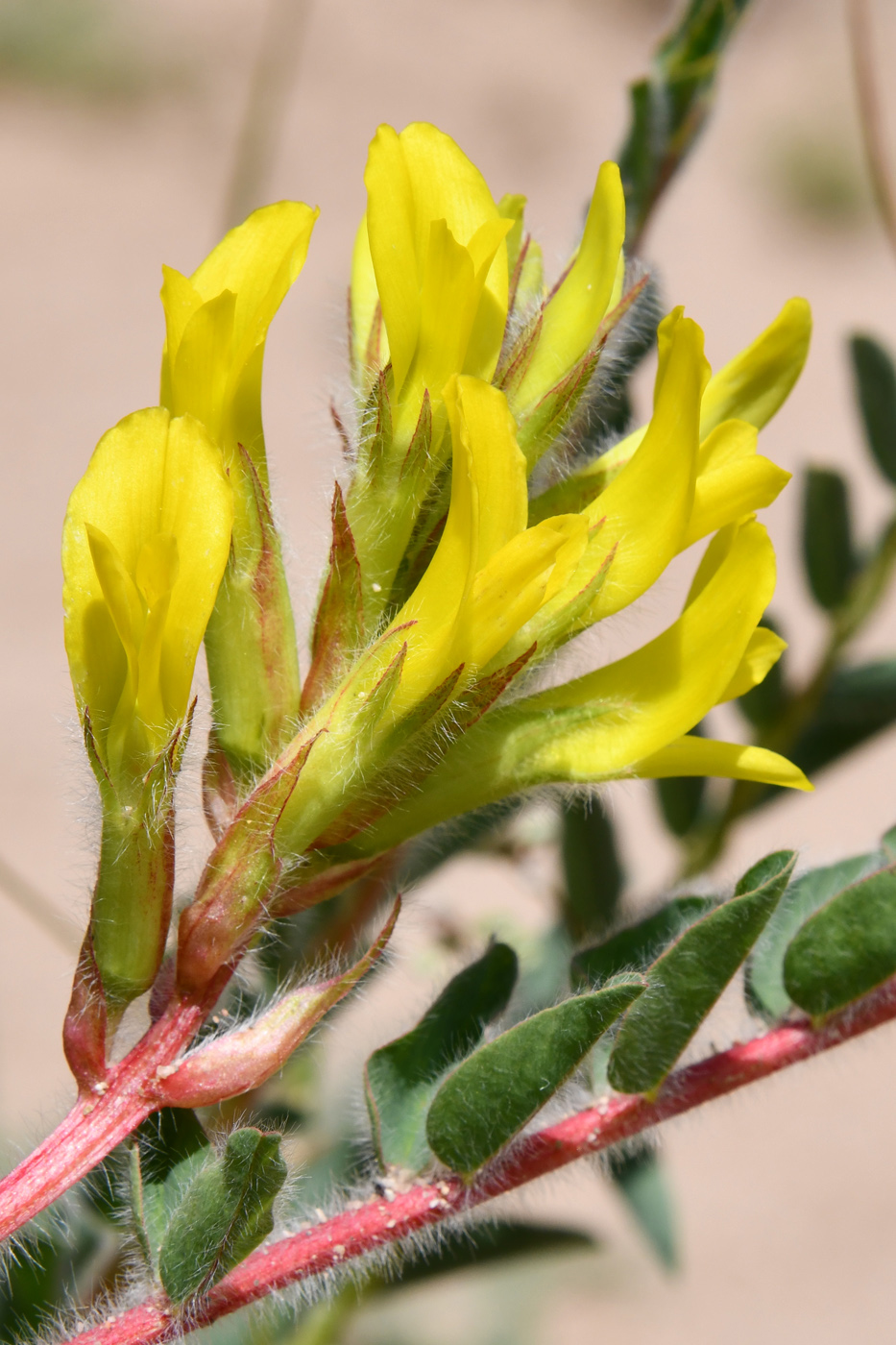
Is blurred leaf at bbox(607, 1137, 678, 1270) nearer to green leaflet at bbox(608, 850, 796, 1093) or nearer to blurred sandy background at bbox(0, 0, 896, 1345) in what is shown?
green leaflet at bbox(608, 850, 796, 1093)

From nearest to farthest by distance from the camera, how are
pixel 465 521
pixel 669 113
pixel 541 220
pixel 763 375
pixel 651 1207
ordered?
pixel 465 521 → pixel 763 375 → pixel 669 113 → pixel 651 1207 → pixel 541 220

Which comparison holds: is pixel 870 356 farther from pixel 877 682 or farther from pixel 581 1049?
pixel 581 1049

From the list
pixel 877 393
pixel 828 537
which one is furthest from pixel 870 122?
pixel 828 537

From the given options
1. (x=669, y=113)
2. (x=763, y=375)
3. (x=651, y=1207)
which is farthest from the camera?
(x=651, y=1207)

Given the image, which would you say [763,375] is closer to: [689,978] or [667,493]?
[667,493]

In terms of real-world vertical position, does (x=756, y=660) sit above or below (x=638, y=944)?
Answer: above

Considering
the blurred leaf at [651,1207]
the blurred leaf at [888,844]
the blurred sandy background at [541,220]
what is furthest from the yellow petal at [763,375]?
the blurred sandy background at [541,220]

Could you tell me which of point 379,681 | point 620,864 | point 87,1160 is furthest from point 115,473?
point 620,864
